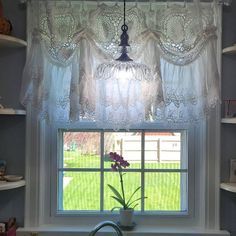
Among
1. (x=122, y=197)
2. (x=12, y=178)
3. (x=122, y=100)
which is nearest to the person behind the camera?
(x=122, y=100)

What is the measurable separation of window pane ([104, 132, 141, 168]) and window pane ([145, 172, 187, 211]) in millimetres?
115

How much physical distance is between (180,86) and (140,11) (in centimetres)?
43

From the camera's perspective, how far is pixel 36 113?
1.85 metres

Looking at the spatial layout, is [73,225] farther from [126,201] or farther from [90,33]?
[90,33]

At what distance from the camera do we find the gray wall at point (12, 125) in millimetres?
1889

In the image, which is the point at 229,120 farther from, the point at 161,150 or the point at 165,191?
the point at 165,191

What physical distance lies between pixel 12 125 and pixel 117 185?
2.18ft

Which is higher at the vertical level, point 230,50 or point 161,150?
point 230,50

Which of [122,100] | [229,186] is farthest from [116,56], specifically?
[229,186]

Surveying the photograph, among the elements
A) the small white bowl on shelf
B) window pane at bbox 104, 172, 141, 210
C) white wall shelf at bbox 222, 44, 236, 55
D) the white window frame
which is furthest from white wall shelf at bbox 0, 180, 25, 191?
white wall shelf at bbox 222, 44, 236, 55

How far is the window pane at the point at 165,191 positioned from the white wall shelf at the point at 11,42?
0.98 meters

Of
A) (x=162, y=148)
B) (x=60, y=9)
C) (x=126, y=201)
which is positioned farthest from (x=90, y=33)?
(x=126, y=201)

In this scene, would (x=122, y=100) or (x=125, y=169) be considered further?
(x=125, y=169)

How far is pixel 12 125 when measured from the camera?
1900 mm
